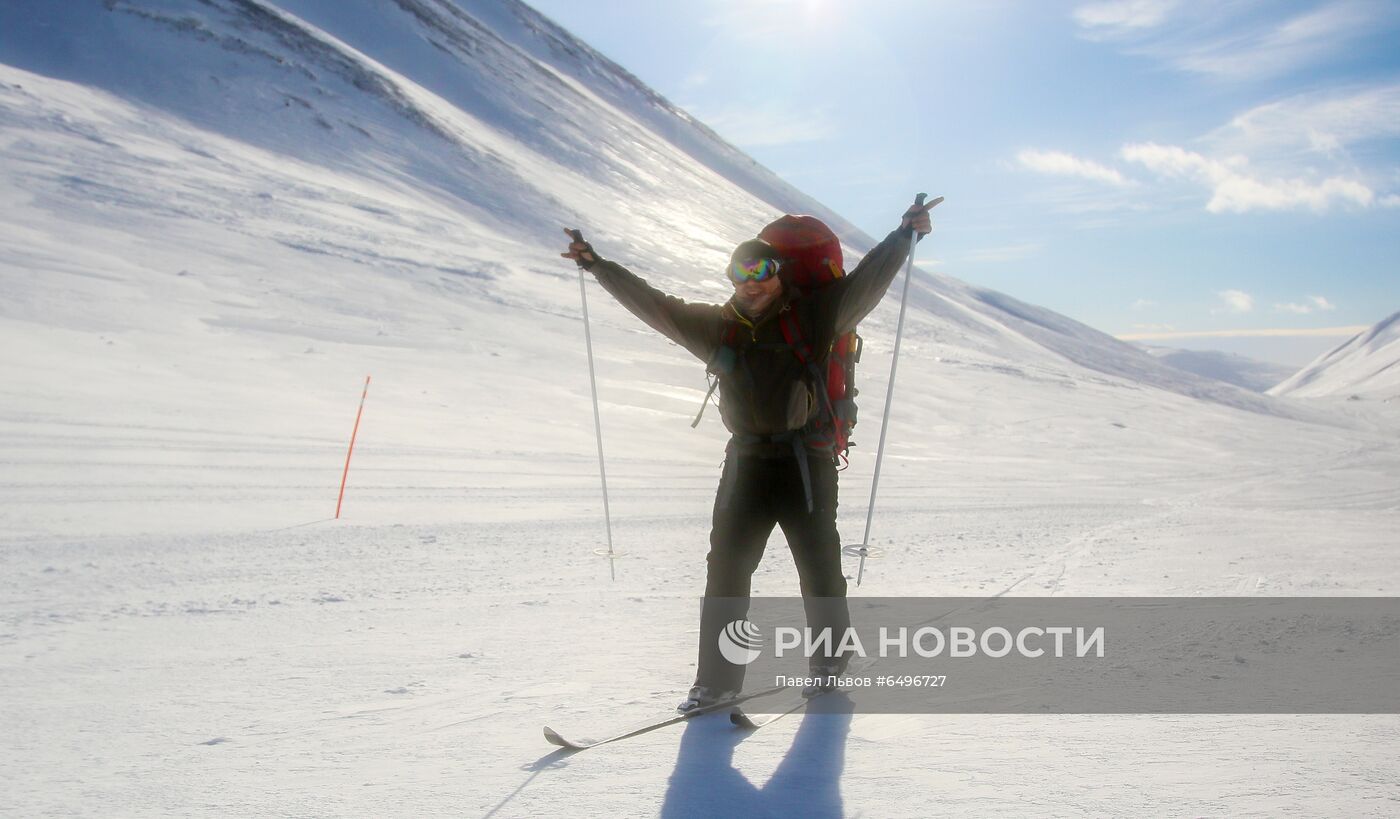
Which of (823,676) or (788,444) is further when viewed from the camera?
(823,676)

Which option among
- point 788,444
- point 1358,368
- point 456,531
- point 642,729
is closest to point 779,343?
point 788,444

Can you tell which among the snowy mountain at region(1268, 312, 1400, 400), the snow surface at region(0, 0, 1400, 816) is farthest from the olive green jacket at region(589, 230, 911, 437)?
the snowy mountain at region(1268, 312, 1400, 400)

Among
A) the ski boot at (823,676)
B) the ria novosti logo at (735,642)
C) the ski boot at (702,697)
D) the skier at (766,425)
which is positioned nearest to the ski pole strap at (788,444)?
the skier at (766,425)

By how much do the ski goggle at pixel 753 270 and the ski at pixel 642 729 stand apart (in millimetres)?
1491

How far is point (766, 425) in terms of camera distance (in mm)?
3400

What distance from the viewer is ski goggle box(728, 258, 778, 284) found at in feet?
10.9

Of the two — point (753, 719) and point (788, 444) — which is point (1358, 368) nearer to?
point (788, 444)

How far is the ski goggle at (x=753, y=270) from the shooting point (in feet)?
10.9

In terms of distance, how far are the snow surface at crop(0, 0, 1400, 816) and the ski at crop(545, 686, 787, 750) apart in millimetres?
53

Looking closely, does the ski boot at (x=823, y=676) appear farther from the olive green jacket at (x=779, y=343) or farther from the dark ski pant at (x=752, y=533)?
the olive green jacket at (x=779, y=343)

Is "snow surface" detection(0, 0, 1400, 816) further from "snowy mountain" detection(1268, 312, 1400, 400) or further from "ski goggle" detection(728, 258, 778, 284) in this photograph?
"snowy mountain" detection(1268, 312, 1400, 400)

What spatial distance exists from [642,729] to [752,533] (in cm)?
80

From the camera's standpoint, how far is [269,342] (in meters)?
18.0

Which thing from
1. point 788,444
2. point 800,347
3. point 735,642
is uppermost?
point 800,347
